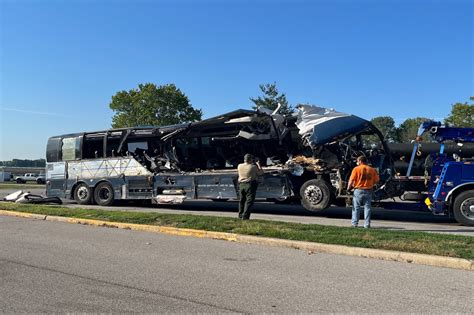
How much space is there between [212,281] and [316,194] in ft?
25.9

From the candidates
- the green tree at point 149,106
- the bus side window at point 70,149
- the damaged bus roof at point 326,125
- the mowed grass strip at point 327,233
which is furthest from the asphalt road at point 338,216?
the green tree at point 149,106

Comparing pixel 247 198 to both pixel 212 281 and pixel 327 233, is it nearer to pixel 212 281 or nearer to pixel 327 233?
pixel 327 233

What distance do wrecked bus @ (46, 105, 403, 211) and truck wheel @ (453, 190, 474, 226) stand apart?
163cm

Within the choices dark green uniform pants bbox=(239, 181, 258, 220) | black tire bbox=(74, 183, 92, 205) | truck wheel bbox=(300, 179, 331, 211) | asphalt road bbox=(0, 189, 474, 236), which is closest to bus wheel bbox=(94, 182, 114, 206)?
black tire bbox=(74, 183, 92, 205)

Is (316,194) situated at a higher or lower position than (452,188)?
lower

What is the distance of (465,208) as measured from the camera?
11859 millimetres

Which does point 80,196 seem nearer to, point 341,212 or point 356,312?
point 341,212

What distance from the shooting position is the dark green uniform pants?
11383 mm

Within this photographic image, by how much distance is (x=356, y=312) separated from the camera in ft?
16.3

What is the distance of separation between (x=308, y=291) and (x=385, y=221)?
7.89 meters

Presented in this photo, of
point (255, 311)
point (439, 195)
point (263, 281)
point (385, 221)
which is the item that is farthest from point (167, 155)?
point (255, 311)

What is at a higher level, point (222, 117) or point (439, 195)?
point (222, 117)

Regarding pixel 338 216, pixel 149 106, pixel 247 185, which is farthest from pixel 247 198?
pixel 149 106

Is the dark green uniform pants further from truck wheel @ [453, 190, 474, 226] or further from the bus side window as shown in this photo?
the bus side window
